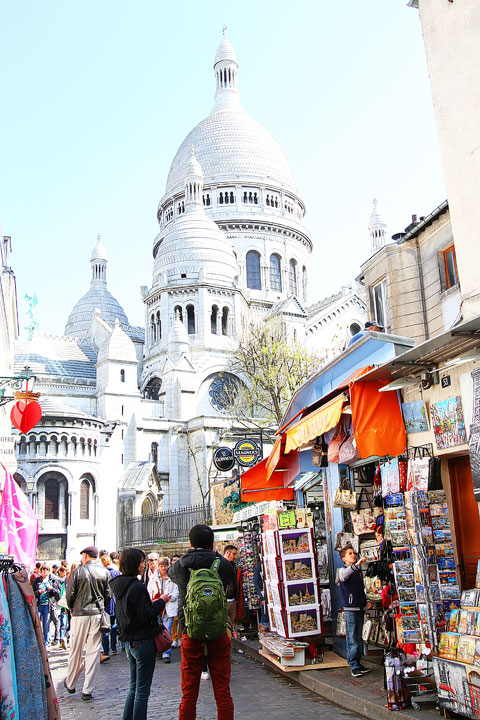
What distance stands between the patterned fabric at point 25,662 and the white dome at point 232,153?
206 ft

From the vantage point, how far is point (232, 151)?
67375 mm

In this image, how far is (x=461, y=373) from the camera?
6.63 m

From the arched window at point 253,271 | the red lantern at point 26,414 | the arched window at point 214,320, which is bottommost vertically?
the red lantern at point 26,414

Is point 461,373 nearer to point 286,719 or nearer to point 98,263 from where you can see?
point 286,719

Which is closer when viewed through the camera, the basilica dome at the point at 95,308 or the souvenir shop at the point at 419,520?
the souvenir shop at the point at 419,520

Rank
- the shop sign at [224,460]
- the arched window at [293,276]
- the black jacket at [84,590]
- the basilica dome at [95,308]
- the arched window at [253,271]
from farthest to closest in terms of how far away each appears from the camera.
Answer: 1. the arched window at [293,276]
2. the arched window at [253,271]
3. the basilica dome at [95,308]
4. the shop sign at [224,460]
5. the black jacket at [84,590]

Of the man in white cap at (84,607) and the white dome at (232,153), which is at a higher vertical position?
the white dome at (232,153)

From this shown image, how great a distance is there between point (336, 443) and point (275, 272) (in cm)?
5342

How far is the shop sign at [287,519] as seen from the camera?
9.54 m

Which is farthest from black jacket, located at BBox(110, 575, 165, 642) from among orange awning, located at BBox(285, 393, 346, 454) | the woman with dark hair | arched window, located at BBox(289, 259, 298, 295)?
arched window, located at BBox(289, 259, 298, 295)

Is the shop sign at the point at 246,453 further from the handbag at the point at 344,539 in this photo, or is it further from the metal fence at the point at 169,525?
the handbag at the point at 344,539

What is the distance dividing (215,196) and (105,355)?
24943mm

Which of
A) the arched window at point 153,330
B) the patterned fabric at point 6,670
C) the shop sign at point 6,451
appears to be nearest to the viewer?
the patterned fabric at point 6,670

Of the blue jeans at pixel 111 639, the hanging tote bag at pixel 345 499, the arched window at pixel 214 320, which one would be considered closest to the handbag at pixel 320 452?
the hanging tote bag at pixel 345 499
